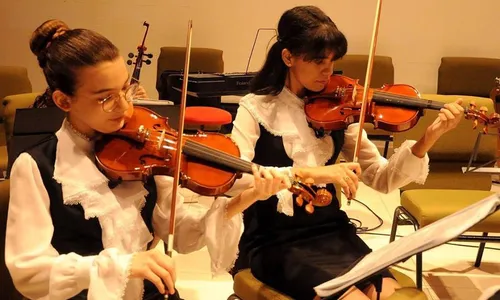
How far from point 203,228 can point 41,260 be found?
1.31ft

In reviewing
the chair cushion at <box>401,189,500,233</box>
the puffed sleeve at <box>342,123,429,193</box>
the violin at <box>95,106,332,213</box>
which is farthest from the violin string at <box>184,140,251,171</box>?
the chair cushion at <box>401,189,500,233</box>

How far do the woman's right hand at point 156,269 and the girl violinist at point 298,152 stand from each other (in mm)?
573

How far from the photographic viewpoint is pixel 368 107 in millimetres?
1921

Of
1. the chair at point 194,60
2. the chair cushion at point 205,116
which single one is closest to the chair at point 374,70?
the chair at point 194,60

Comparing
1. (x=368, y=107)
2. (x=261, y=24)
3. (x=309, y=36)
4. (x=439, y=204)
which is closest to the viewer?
(x=309, y=36)

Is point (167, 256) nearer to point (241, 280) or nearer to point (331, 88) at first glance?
point (241, 280)

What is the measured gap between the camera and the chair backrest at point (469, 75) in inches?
178

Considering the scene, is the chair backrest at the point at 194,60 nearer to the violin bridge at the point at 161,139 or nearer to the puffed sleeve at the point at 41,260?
the violin bridge at the point at 161,139

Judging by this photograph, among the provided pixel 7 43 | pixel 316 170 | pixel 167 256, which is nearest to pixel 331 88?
pixel 316 170

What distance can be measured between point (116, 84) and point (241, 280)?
72 cm

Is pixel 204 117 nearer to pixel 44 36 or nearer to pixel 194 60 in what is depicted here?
pixel 194 60

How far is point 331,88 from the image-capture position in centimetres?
185

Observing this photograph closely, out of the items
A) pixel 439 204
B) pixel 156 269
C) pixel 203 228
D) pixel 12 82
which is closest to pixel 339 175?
pixel 203 228

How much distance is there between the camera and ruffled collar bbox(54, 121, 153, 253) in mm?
1264
